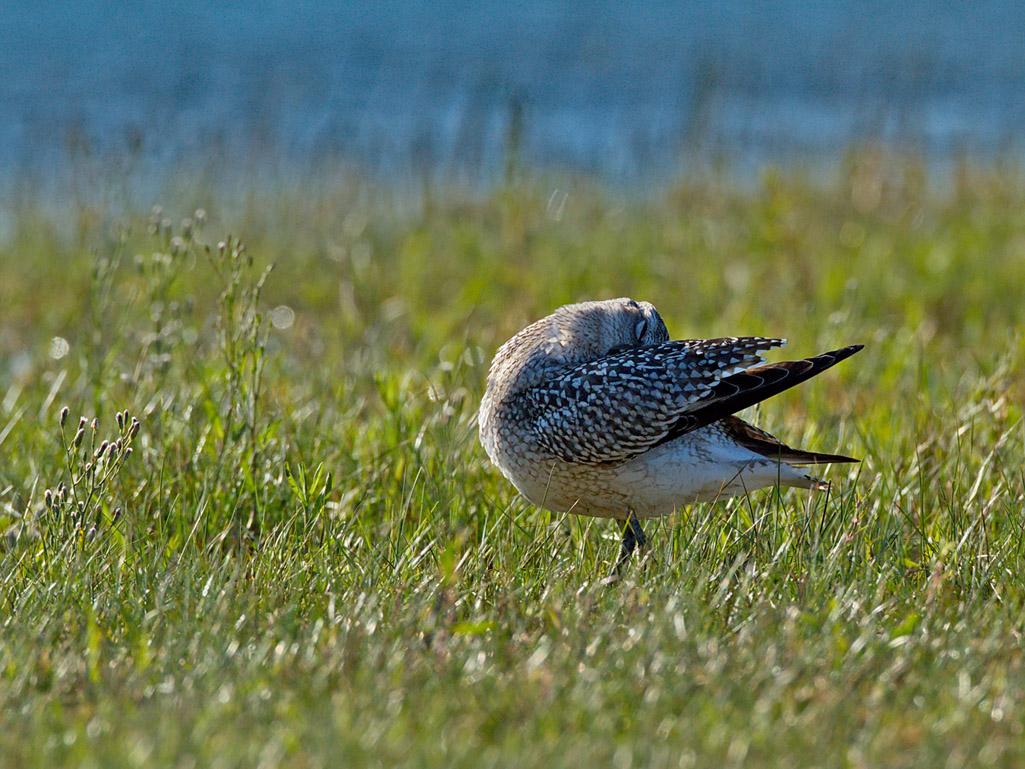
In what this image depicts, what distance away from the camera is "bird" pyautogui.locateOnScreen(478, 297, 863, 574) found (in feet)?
13.1

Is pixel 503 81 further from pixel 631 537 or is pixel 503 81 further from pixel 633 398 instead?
pixel 633 398

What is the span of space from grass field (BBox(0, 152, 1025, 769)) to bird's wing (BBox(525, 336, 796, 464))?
0.33 meters

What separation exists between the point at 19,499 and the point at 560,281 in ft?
13.5

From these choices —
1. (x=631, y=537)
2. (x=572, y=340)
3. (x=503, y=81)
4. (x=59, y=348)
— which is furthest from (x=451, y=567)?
(x=503, y=81)

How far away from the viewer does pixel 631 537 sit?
14.1 ft

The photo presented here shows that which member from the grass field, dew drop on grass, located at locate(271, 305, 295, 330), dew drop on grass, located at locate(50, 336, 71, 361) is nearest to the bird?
the grass field

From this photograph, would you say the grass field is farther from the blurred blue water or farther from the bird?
the blurred blue water

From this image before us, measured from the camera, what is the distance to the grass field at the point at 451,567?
9.32 feet

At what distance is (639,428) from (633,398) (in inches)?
3.7

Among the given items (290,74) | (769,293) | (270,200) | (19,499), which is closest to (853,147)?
(769,293)

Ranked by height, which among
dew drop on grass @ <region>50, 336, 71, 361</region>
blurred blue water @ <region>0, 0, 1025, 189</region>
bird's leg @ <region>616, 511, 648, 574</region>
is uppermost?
blurred blue water @ <region>0, 0, 1025, 189</region>

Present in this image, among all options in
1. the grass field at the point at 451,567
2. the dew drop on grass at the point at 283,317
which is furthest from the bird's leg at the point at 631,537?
the dew drop on grass at the point at 283,317

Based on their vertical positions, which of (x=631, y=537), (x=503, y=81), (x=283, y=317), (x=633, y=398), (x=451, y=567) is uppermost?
(x=633, y=398)

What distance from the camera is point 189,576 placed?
3.60 m
